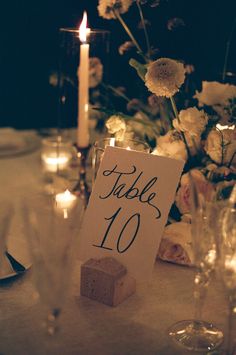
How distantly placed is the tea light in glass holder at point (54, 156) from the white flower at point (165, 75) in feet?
2.09

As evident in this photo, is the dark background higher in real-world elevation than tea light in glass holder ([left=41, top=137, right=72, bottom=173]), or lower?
higher

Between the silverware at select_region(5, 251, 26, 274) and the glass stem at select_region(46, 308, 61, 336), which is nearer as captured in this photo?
the glass stem at select_region(46, 308, 61, 336)

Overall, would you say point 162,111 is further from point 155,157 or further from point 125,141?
point 155,157

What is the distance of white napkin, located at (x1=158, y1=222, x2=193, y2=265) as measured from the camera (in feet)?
3.83

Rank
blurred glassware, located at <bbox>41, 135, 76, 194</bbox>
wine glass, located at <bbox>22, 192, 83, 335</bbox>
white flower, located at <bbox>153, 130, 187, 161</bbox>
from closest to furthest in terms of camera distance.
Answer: wine glass, located at <bbox>22, 192, 83, 335</bbox>, white flower, located at <bbox>153, 130, 187, 161</bbox>, blurred glassware, located at <bbox>41, 135, 76, 194</bbox>

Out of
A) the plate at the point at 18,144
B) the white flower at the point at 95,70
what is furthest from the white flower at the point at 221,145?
the plate at the point at 18,144

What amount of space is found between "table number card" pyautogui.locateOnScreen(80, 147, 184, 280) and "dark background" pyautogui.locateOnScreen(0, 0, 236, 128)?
844 mm

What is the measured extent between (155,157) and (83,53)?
18.1 inches

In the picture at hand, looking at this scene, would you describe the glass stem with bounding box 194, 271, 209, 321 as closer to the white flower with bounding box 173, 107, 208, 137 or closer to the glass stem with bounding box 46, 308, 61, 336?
the glass stem with bounding box 46, 308, 61, 336

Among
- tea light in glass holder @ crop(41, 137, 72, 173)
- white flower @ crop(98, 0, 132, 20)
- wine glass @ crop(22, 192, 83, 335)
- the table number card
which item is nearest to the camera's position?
wine glass @ crop(22, 192, 83, 335)

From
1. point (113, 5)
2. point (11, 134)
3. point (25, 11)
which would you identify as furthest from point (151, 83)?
point (25, 11)

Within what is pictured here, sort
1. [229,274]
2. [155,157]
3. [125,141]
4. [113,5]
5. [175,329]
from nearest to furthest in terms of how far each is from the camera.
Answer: [229,274] < [175,329] < [155,157] < [125,141] < [113,5]

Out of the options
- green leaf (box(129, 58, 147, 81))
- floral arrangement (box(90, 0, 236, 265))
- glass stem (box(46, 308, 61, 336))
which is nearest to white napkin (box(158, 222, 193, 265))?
floral arrangement (box(90, 0, 236, 265))

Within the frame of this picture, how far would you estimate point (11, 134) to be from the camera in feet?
6.75
